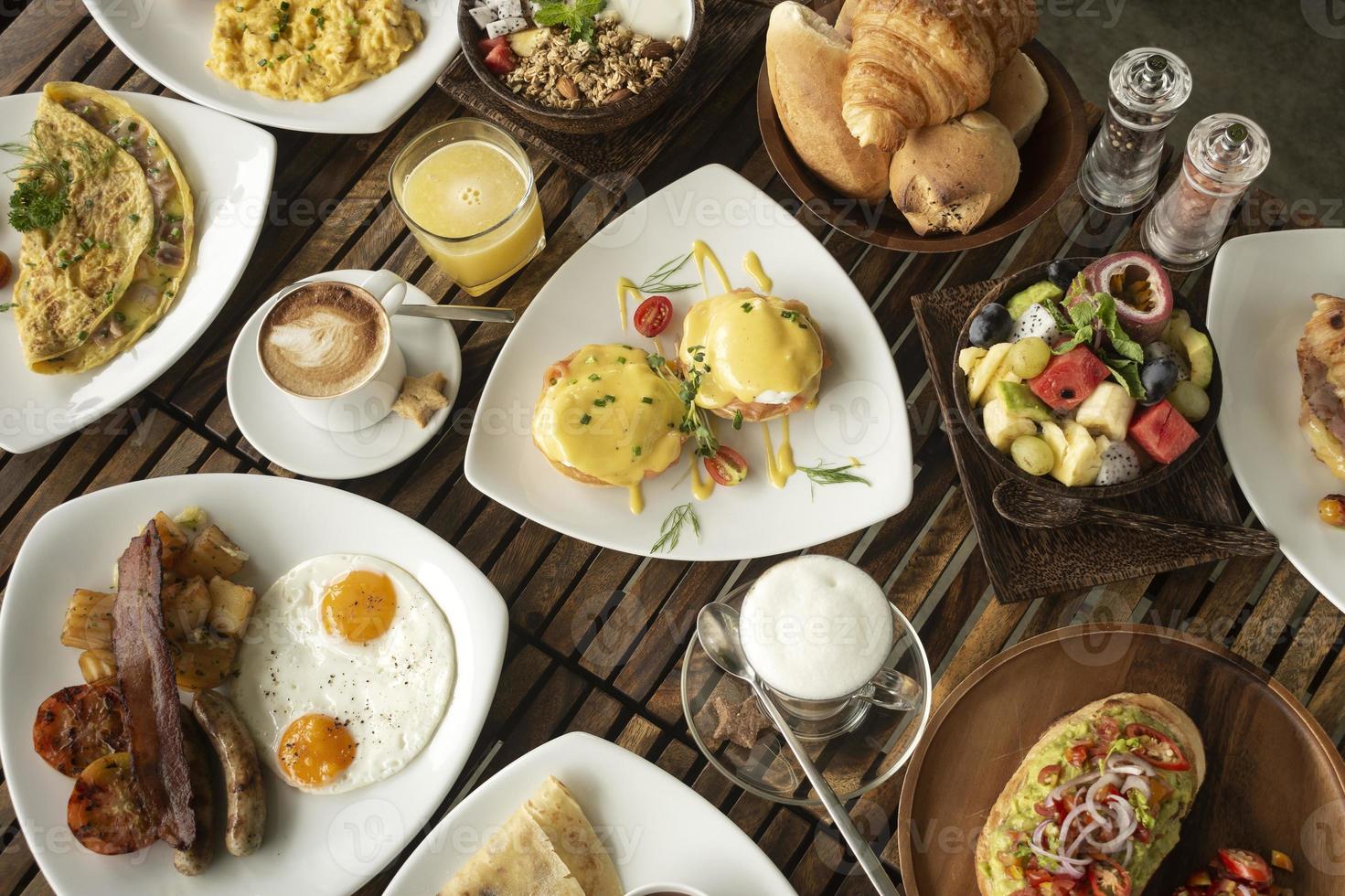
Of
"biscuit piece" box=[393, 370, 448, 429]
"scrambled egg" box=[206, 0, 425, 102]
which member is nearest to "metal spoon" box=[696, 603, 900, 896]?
"biscuit piece" box=[393, 370, 448, 429]

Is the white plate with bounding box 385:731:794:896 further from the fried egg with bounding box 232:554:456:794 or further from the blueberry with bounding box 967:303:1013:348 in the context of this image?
the blueberry with bounding box 967:303:1013:348

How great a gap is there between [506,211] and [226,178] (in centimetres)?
73

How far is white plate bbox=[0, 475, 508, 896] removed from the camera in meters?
2.10

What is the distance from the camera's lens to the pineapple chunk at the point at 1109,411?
197 cm

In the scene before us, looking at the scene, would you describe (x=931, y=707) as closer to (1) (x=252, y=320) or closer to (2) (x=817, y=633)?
(2) (x=817, y=633)

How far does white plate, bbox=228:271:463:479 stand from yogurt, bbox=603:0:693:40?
802mm

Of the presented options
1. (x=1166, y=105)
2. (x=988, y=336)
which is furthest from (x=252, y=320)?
(x=1166, y=105)

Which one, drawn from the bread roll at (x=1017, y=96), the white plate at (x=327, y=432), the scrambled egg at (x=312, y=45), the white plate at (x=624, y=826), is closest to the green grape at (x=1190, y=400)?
the bread roll at (x=1017, y=96)

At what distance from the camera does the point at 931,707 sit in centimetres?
214

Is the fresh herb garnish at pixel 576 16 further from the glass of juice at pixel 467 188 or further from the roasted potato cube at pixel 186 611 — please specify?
the roasted potato cube at pixel 186 611

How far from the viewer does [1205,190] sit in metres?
2.13

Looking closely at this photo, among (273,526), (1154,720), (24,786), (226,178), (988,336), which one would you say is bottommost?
(24,786)

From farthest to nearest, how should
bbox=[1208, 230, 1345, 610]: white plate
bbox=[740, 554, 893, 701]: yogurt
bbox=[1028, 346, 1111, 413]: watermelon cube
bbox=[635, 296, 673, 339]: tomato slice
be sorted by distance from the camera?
bbox=[635, 296, 673, 339]: tomato slice, bbox=[1208, 230, 1345, 610]: white plate, bbox=[1028, 346, 1111, 413]: watermelon cube, bbox=[740, 554, 893, 701]: yogurt

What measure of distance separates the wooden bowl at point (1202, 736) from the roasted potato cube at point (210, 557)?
150 cm
